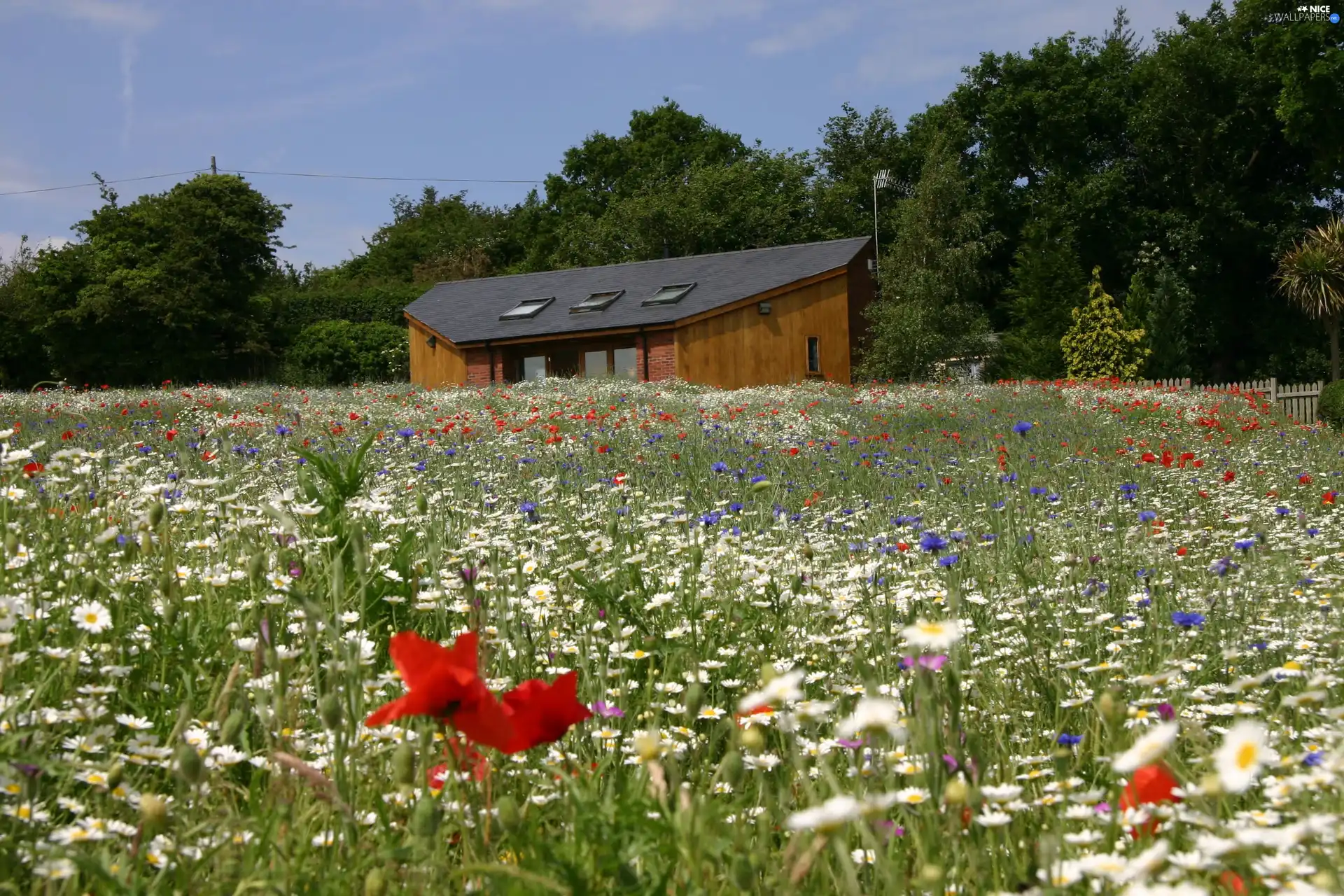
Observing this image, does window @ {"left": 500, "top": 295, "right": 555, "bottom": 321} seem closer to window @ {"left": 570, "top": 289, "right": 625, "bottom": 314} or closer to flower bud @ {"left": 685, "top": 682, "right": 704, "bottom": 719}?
window @ {"left": 570, "top": 289, "right": 625, "bottom": 314}

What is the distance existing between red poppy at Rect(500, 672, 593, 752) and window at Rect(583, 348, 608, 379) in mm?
29628

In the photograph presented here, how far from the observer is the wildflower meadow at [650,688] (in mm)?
1476

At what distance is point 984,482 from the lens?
6969mm

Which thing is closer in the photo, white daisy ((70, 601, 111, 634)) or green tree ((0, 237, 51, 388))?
white daisy ((70, 601, 111, 634))

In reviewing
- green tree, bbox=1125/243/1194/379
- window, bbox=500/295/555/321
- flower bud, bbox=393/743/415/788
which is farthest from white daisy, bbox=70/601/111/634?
green tree, bbox=1125/243/1194/379

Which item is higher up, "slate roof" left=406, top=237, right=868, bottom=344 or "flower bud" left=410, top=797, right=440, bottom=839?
"slate roof" left=406, top=237, right=868, bottom=344

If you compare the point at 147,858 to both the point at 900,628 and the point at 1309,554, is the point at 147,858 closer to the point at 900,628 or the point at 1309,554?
the point at 900,628

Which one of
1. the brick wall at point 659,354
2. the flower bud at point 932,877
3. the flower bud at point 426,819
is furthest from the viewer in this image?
the brick wall at point 659,354

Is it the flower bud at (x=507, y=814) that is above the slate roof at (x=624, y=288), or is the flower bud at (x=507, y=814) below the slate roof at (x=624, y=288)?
below

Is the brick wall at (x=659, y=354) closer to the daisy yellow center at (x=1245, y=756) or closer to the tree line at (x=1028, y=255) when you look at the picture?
the tree line at (x=1028, y=255)

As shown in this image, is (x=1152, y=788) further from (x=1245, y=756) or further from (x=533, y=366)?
(x=533, y=366)

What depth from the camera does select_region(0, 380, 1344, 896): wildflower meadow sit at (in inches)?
58.1

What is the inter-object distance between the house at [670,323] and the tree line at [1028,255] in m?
2.12

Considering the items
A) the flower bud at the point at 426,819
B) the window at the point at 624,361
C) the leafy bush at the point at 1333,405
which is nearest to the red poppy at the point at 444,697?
the flower bud at the point at 426,819
